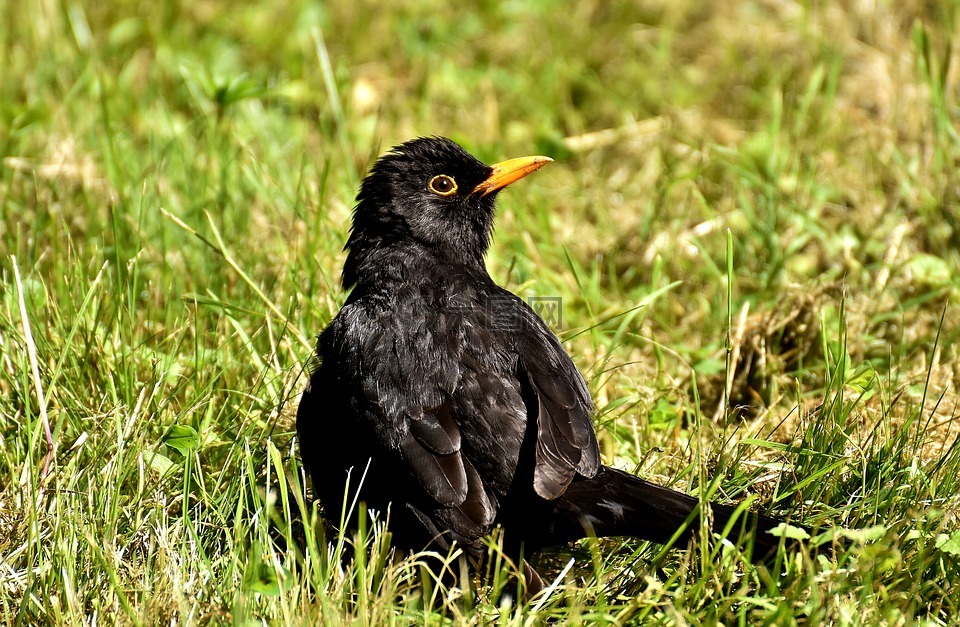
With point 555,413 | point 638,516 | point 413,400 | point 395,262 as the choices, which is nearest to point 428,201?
point 395,262

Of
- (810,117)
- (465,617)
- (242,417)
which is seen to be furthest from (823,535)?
(810,117)

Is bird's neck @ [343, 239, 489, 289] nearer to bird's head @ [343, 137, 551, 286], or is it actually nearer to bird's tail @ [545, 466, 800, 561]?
bird's head @ [343, 137, 551, 286]

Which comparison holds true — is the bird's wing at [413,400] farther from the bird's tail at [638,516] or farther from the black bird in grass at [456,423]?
the bird's tail at [638,516]

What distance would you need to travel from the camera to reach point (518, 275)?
4.95 m

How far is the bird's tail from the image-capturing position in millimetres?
3033

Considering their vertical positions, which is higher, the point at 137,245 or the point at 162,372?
the point at 137,245

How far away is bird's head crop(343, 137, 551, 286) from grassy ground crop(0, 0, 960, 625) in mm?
440

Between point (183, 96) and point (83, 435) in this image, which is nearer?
point (83, 435)

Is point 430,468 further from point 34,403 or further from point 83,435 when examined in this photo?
point 34,403

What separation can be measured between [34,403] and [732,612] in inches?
92.1

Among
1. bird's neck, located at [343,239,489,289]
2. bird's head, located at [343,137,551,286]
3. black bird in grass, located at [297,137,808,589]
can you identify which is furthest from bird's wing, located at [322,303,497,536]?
bird's head, located at [343,137,551,286]

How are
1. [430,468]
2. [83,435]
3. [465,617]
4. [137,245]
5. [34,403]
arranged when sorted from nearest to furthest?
[465,617], [430,468], [83,435], [34,403], [137,245]

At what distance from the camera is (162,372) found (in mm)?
3699

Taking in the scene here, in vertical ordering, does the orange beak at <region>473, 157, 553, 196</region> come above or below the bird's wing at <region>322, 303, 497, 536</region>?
above
